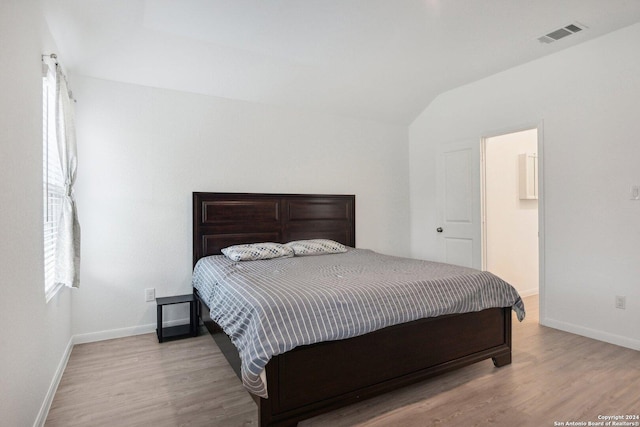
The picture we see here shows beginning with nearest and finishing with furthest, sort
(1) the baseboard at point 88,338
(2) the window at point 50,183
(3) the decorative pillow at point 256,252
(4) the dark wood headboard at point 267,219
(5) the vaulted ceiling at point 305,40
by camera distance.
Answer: (1) the baseboard at point 88,338
(2) the window at point 50,183
(5) the vaulted ceiling at point 305,40
(3) the decorative pillow at point 256,252
(4) the dark wood headboard at point 267,219

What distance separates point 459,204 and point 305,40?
2.64 metres

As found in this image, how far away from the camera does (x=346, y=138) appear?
4.52 m

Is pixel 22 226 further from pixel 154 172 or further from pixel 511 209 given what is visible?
pixel 511 209

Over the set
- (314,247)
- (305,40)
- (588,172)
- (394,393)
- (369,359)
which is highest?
(305,40)

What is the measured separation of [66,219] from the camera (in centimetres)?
246

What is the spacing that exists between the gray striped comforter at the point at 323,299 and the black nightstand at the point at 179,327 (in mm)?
397

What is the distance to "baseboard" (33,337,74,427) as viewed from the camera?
1.87 m

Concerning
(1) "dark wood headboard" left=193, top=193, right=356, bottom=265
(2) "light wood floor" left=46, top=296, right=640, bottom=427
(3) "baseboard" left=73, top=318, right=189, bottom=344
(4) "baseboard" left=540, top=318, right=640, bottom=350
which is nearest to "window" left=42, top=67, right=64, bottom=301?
(2) "light wood floor" left=46, top=296, right=640, bottom=427

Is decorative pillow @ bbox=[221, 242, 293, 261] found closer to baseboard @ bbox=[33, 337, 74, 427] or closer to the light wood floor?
the light wood floor

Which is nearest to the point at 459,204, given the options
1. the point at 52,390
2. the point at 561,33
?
the point at 561,33

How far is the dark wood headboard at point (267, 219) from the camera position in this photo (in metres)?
3.54

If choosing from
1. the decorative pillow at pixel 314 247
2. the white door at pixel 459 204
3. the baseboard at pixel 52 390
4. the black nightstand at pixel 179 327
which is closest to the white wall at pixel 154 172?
the black nightstand at pixel 179 327

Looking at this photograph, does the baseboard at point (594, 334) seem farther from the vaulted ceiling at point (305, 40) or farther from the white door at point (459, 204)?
the vaulted ceiling at point (305, 40)

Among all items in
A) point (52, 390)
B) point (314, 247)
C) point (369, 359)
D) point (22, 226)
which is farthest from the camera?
point (314, 247)
